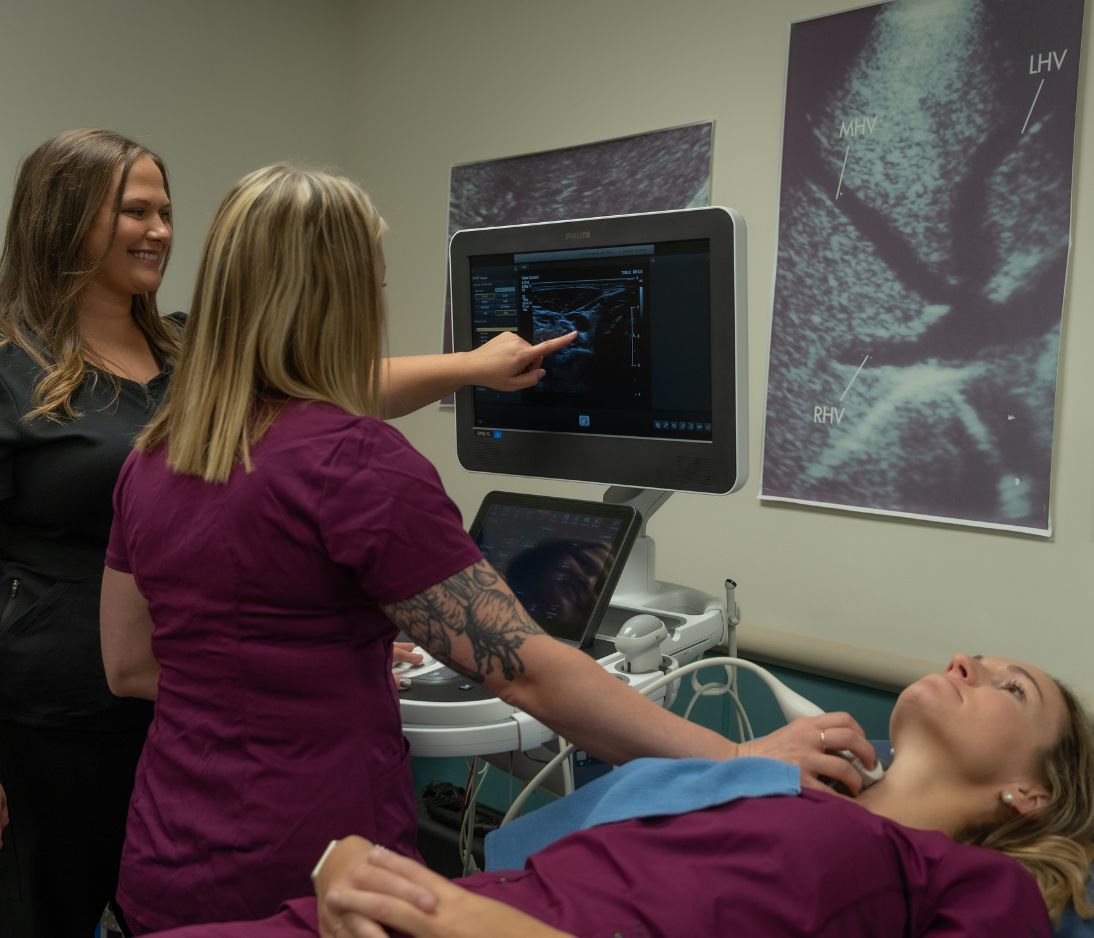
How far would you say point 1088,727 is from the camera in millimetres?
1364

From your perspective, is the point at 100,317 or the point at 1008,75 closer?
the point at 100,317

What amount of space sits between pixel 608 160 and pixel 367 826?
6.65 feet

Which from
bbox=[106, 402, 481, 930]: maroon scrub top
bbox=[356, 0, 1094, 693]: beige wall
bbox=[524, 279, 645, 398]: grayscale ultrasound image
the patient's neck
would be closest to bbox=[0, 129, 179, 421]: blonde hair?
bbox=[106, 402, 481, 930]: maroon scrub top

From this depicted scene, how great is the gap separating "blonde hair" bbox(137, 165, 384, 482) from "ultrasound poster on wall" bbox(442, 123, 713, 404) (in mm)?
1582

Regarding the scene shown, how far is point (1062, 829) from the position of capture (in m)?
1.26

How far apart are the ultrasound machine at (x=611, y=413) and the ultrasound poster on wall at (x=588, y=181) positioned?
963 mm

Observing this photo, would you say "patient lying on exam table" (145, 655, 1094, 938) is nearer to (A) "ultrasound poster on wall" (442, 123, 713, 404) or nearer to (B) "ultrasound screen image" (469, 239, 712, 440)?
(B) "ultrasound screen image" (469, 239, 712, 440)

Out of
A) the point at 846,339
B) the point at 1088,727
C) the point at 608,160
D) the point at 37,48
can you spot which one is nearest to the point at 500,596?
the point at 1088,727

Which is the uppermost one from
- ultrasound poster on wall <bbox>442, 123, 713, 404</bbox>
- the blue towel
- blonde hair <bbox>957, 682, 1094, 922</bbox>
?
ultrasound poster on wall <bbox>442, 123, 713, 404</bbox>

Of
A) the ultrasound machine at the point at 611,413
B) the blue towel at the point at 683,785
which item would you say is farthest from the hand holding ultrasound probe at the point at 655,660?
the blue towel at the point at 683,785

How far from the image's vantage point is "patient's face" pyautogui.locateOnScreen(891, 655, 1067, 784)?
1.31m

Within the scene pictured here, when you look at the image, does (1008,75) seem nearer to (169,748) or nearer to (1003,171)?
(1003,171)

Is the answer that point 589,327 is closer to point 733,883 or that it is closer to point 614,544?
point 614,544

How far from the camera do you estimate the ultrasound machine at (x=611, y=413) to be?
151 centimetres
